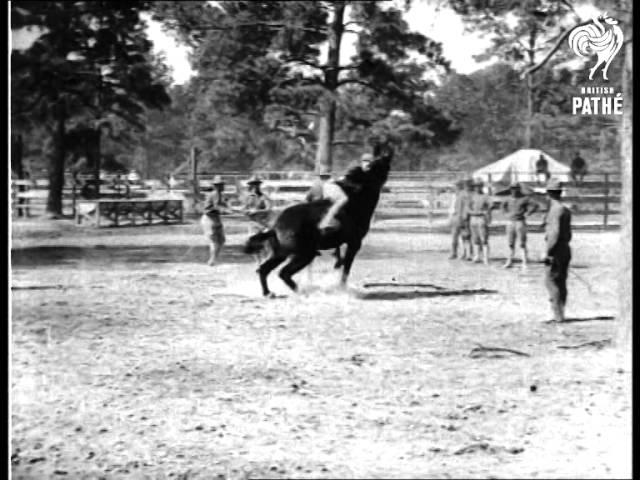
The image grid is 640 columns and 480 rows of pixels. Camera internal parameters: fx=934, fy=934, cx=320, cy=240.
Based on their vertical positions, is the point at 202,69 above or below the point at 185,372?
above

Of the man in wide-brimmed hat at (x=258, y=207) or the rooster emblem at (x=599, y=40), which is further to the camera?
the man in wide-brimmed hat at (x=258, y=207)

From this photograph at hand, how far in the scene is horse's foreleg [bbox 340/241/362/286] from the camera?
3256 mm

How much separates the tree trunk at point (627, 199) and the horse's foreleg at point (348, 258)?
0.90m

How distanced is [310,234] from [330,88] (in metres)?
0.51

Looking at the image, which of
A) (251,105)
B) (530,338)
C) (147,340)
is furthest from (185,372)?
(530,338)

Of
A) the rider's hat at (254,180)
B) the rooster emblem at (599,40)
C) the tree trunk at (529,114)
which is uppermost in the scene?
the rooster emblem at (599,40)

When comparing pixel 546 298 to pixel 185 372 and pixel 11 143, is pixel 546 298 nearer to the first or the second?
pixel 185 372

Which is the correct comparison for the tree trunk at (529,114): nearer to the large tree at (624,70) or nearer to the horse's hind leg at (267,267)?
the large tree at (624,70)

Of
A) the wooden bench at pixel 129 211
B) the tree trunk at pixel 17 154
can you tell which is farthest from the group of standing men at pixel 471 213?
the tree trunk at pixel 17 154

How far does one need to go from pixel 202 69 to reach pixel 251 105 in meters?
0.22

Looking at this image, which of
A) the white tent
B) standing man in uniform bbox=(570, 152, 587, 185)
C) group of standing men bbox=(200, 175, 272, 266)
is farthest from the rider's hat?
standing man in uniform bbox=(570, 152, 587, 185)

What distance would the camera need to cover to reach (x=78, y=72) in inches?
125

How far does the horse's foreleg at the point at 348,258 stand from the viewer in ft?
10.7

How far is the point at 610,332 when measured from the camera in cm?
318
